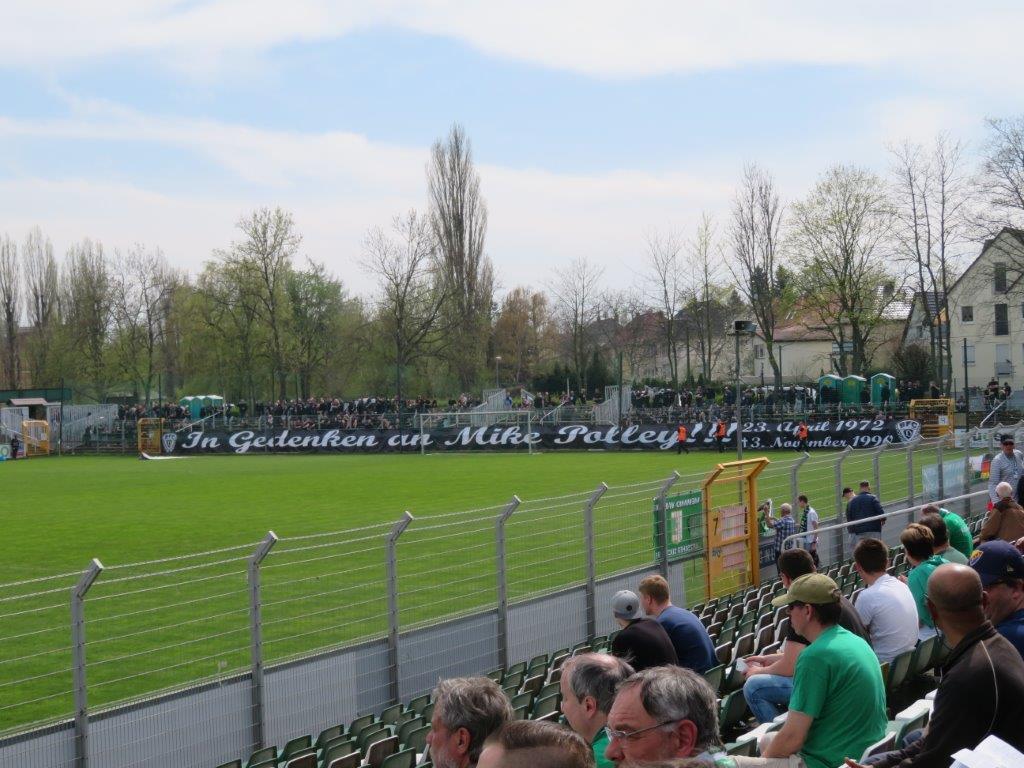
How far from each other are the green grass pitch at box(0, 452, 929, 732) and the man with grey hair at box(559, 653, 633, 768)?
414cm

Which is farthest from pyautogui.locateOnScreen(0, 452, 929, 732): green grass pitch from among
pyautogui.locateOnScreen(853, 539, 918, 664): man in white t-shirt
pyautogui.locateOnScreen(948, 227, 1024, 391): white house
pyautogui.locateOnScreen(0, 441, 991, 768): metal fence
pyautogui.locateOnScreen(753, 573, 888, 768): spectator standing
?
pyautogui.locateOnScreen(948, 227, 1024, 391): white house

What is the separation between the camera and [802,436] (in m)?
47.3

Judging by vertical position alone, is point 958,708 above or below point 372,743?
above

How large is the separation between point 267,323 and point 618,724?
75597mm

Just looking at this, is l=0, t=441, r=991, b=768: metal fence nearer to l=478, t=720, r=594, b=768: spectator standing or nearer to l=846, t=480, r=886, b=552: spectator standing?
l=846, t=480, r=886, b=552: spectator standing

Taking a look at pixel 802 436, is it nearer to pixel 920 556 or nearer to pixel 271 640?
pixel 271 640

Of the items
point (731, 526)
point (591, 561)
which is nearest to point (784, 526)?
point (731, 526)

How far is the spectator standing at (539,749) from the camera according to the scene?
8.33 feet

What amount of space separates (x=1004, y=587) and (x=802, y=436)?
43.2 m

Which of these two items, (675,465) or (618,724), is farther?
(675,465)

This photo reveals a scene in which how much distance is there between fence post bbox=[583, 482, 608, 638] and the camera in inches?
476

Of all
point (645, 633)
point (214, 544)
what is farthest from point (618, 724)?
point (214, 544)

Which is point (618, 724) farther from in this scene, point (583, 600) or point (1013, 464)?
point (1013, 464)

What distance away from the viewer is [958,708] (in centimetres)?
407
